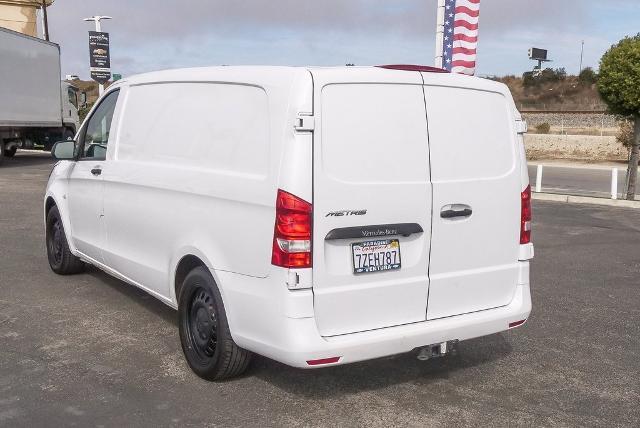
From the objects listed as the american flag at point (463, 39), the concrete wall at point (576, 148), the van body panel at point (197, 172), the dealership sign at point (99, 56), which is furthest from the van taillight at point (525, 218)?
the concrete wall at point (576, 148)

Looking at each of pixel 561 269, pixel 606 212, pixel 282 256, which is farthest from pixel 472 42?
pixel 282 256

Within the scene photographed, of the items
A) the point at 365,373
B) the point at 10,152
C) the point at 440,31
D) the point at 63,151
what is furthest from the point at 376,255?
the point at 10,152

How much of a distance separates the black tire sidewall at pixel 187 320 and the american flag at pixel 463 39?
11.9 metres

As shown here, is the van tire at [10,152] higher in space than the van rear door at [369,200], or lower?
lower

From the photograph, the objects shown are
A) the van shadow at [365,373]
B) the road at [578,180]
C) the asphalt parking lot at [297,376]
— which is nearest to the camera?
the asphalt parking lot at [297,376]

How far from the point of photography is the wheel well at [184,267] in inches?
171

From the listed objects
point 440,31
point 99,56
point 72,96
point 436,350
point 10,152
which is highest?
point 99,56

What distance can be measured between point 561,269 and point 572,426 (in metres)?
4.39

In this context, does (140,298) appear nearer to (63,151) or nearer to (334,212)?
(63,151)

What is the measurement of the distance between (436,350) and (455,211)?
2.81ft

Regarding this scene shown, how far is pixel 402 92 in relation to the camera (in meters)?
3.82

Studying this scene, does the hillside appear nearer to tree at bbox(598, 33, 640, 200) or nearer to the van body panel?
tree at bbox(598, 33, 640, 200)

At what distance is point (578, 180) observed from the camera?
21.5m

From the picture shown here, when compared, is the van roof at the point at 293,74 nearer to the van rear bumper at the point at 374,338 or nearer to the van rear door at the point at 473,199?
the van rear door at the point at 473,199
